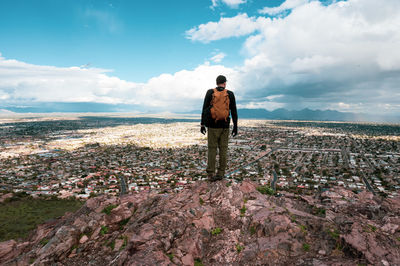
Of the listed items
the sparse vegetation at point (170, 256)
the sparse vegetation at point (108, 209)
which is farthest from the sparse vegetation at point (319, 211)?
the sparse vegetation at point (108, 209)

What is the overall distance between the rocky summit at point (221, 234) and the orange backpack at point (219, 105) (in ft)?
10.9

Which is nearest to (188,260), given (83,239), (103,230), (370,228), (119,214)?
(103,230)

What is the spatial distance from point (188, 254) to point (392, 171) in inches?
3541

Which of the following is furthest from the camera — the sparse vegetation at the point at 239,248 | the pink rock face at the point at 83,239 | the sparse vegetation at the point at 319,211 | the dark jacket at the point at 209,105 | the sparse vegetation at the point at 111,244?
the sparse vegetation at the point at 319,211

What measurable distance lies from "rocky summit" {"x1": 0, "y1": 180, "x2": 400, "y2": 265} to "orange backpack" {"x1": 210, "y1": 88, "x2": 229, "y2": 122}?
3317 millimetres

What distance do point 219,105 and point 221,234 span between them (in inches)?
194

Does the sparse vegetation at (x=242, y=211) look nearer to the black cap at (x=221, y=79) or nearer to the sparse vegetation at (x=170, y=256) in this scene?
the sparse vegetation at (x=170, y=256)

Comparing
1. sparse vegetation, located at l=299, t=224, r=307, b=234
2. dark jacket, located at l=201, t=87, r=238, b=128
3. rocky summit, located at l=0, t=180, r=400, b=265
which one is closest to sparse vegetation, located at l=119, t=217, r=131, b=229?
rocky summit, located at l=0, t=180, r=400, b=265

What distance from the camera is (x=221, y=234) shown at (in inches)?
276

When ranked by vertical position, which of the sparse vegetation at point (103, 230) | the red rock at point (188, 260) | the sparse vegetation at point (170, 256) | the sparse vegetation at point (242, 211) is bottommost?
the sparse vegetation at point (103, 230)

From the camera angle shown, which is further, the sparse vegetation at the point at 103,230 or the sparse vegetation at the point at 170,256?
the sparse vegetation at the point at 103,230

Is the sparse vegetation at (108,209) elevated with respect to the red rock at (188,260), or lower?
lower

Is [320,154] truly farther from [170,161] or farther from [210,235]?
[210,235]

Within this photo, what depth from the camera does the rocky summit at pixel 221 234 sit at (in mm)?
5820
